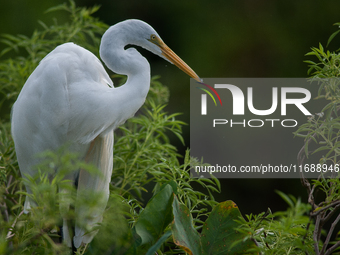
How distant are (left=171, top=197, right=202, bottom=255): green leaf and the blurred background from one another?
9.25ft

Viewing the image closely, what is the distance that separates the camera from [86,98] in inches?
48.4

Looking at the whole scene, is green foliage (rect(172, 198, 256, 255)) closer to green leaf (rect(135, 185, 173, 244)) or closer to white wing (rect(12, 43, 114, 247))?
green leaf (rect(135, 185, 173, 244))

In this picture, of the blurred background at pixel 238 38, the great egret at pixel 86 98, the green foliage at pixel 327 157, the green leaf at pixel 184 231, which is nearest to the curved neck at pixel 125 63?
the great egret at pixel 86 98

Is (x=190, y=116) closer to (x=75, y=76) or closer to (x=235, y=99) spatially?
(x=235, y=99)

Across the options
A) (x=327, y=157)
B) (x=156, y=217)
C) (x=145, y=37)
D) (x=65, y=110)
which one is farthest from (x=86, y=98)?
(x=327, y=157)

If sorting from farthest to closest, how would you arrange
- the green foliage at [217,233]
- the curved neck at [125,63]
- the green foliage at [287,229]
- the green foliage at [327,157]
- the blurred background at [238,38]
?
the blurred background at [238,38], the curved neck at [125,63], the green foliage at [217,233], the green foliage at [327,157], the green foliage at [287,229]

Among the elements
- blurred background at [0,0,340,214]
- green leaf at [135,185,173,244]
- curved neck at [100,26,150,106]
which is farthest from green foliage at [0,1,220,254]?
blurred background at [0,0,340,214]

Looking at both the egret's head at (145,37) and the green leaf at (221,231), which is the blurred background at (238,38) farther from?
the green leaf at (221,231)

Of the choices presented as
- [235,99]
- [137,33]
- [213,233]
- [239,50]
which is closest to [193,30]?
[239,50]

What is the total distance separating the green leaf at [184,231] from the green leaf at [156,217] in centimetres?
7

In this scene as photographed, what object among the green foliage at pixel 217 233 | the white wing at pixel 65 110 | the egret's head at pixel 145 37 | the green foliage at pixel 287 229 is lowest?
the green foliage at pixel 217 233

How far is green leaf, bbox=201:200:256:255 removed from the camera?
0.98m

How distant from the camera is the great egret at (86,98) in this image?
1.20m

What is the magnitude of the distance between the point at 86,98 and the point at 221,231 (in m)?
0.58
